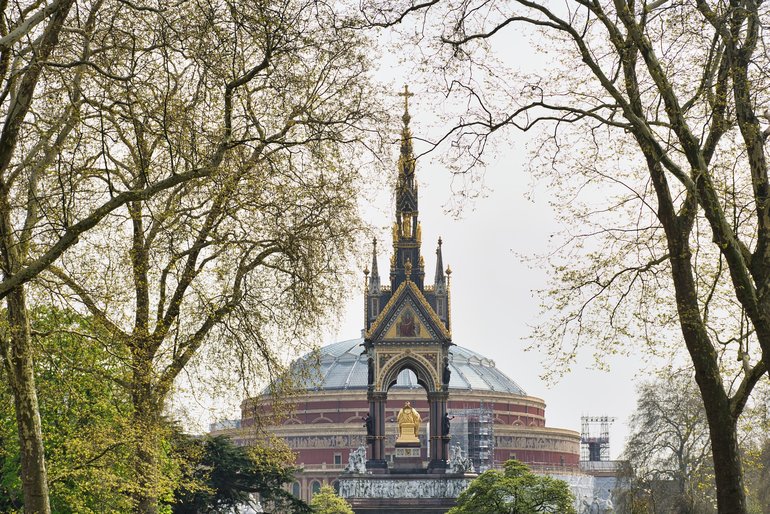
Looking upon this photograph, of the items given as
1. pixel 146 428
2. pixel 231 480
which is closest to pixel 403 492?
pixel 231 480

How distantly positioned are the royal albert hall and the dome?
0.15m

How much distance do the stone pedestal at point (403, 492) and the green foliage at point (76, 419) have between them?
30.6 meters

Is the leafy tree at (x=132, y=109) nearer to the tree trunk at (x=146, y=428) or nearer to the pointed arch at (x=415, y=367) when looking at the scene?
the tree trunk at (x=146, y=428)

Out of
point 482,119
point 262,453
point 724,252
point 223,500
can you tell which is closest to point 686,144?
point 724,252

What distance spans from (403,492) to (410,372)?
55866 millimetres

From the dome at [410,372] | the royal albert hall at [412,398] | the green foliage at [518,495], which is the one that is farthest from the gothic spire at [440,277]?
the dome at [410,372]

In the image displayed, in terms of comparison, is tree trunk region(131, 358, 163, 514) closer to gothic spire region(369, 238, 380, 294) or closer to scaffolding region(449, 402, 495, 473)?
gothic spire region(369, 238, 380, 294)

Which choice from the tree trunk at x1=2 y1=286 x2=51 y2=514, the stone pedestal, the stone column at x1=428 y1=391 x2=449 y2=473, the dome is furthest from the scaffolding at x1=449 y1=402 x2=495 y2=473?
Answer: the tree trunk at x1=2 y1=286 x2=51 y2=514

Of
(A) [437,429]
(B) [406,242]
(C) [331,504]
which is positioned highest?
(B) [406,242]

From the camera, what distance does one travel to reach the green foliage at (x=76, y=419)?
21503 millimetres

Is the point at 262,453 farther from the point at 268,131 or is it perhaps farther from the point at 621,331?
the point at 621,331

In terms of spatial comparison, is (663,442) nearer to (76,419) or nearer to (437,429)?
(437,429)

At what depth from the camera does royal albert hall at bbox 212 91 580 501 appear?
218 ft

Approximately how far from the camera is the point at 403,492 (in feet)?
210
